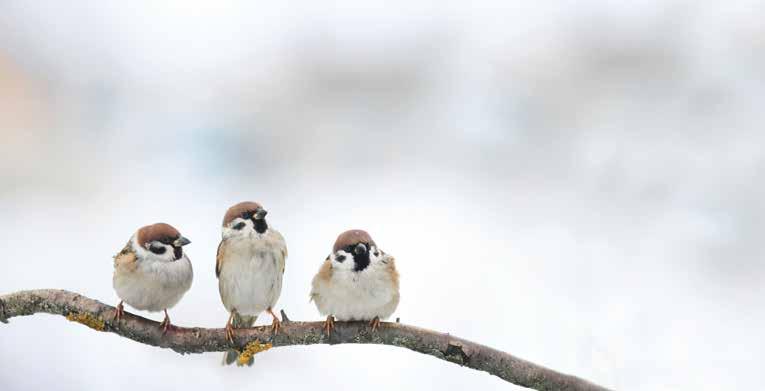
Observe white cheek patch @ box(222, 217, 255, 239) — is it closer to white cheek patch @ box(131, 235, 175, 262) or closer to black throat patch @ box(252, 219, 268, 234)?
black throat patch @ box(252, 219, 268, 234)

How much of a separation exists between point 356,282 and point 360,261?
91 mm

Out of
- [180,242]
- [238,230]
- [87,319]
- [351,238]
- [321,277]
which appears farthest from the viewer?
[238,230]

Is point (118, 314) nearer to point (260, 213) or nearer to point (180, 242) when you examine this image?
point (180, 242)

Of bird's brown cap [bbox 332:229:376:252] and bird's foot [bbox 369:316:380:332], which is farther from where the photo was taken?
bird's brown cap [bbox 332:229:376:252]

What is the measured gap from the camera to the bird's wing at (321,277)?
2.76 m

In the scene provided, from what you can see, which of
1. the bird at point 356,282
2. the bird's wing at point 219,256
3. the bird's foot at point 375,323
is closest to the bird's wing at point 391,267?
the bird at point 356,282

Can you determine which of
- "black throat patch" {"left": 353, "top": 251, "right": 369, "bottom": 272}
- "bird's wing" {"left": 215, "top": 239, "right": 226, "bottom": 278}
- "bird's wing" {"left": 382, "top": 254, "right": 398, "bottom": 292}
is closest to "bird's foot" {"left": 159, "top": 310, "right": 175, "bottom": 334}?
"bird's wing" {"left": 215, "top": 239, "right": 226, "bottom": 278}

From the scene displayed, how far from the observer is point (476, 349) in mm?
2330

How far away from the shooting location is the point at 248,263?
2873mm

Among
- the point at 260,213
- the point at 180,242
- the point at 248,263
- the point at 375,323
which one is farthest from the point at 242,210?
the point at 375,323

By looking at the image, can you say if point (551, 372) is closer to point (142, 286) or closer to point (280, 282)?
point (280, 282)

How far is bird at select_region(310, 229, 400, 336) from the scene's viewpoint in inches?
103

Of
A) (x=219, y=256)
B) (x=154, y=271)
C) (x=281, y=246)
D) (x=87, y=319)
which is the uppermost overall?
(x=281, y=246)

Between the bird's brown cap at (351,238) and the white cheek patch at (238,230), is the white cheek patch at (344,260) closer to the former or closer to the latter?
the bird's brown cap at (351,238)
